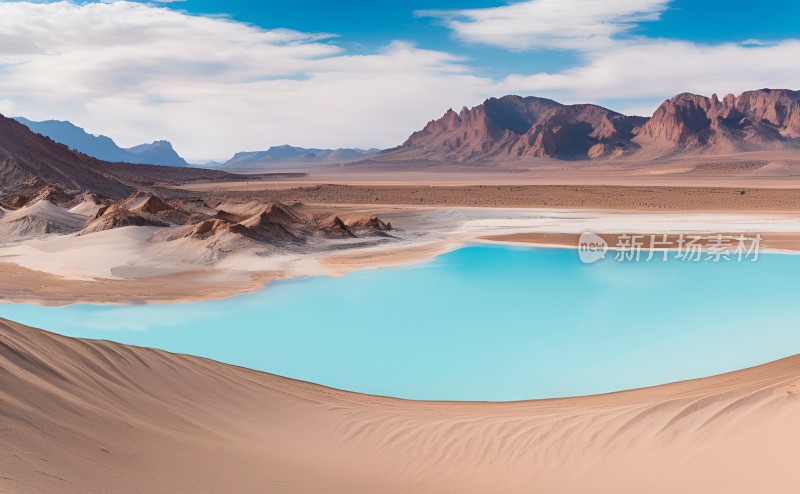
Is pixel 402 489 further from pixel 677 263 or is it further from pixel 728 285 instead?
pixel 677 263

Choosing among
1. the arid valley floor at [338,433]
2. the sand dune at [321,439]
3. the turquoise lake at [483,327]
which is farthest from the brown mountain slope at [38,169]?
the sand dune at [321,439]

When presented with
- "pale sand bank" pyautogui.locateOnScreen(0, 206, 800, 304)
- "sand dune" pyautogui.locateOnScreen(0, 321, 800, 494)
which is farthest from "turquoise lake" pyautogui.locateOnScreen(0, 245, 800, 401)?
"sand dune" pyautogui.locateOnScreen(0, 321, 800, 494)

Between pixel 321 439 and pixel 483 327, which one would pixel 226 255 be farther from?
pixel 321 439

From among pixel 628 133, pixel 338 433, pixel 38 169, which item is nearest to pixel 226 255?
pixel 338 433

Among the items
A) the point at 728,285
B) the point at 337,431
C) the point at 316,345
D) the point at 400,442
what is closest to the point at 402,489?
the point at 400,442

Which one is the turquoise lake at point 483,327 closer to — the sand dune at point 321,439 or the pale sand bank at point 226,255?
the pale sand bank at point 226,255

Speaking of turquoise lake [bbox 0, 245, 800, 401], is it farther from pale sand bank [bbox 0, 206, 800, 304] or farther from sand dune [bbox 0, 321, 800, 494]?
sand dune [bbox 0, 321, 800, 494]
